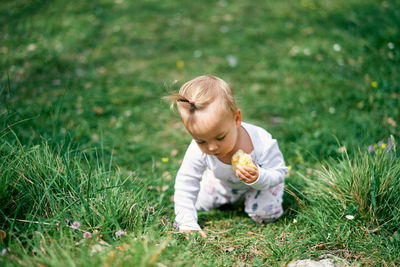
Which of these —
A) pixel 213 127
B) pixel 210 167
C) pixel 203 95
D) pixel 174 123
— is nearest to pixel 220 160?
pixel 210 167

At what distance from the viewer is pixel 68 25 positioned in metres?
6.17

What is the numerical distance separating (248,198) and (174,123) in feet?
5.68

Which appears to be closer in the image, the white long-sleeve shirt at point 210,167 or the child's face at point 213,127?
the child's face at point 213,127

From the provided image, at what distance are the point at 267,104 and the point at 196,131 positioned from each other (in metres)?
2.38

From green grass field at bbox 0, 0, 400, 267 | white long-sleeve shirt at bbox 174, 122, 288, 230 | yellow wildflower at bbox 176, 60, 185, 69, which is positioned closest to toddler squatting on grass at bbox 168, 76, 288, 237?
white long-sleeve shirt at bbox 174, 122, 288, 230

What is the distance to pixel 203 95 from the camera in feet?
6.49

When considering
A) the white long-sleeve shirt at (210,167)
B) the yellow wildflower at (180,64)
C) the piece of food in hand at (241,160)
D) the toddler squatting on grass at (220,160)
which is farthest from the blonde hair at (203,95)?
the yellow wildflower at (180,64)

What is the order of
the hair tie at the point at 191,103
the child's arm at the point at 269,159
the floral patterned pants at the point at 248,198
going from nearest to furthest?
the hair tie at the point at 191,103 < the child's arm at the point at 269,159 < the floral patterned pants at the point at 248,198

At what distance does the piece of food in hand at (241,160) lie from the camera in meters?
2.17

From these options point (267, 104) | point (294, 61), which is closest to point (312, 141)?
point (267, 104)

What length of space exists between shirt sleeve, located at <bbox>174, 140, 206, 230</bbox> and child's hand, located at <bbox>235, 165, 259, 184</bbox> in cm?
32

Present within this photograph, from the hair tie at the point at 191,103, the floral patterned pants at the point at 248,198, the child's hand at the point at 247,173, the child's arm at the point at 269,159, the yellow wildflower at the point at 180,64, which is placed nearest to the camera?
the hair tie at the point at 191,103

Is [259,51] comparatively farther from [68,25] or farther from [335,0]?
[68,25]

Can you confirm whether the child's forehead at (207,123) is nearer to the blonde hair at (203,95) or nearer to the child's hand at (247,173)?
the blonde hair at (203,95)
